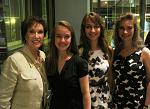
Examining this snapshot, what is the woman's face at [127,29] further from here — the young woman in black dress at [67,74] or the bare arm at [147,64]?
the young woman in black dress at [67,74]

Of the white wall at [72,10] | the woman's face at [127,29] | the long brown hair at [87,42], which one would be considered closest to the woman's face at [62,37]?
the long brown hair at [87,42]

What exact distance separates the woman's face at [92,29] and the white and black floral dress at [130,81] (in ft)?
0.96

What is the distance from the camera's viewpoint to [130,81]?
2469 mm

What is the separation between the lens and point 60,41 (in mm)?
2131

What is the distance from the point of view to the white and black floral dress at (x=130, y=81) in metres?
2.46

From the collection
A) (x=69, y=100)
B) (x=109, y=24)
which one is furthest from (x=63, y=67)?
(x=109, y=24)

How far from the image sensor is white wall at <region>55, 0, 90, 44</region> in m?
5.43

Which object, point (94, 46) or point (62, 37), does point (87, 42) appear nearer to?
point (94, 46)

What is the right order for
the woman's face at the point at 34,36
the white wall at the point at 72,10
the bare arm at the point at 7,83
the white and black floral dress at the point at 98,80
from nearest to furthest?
the bare arm at the point at 7,83
the woman's face at the point at 34,36
the white and black floral dress at the point at 98,80
the white wall at the point at 72,10

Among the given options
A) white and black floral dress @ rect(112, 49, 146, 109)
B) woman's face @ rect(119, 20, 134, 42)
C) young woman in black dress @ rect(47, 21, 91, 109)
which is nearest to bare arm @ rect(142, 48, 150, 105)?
white and black floral dress @ rect(112, 49, 146, 109)

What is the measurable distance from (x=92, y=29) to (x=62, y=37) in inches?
16.0

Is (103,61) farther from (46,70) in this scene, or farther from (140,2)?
(140,2)

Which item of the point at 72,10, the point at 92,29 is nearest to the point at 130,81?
the point at 92,29

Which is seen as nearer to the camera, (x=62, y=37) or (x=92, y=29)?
(x=62, y=37)
